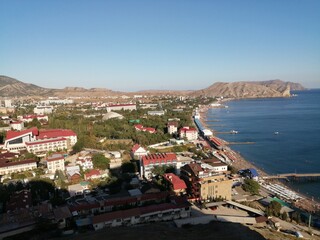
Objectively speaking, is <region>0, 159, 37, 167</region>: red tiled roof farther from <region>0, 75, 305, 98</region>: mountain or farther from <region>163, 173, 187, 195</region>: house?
<region>0, 75, 305, 98</region>: mountain

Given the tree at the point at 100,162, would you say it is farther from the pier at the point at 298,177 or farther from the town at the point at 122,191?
the pier at the point at 298,177

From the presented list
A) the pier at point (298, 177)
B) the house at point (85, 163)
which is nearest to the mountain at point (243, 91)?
the pier at point (298, 177)

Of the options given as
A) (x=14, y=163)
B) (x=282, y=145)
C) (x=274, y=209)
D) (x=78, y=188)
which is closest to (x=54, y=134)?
(x=14, y=163)

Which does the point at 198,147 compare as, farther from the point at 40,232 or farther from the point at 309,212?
the point at 40,232

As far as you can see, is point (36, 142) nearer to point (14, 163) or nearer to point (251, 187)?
point (14, 163)

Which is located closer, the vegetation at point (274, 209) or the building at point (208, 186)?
the vegetation at point (274, 209)

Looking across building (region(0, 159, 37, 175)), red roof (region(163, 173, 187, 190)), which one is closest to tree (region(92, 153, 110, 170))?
building (region(0, 159, 37, 175))

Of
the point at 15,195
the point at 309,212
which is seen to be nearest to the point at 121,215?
the point at 15,195
